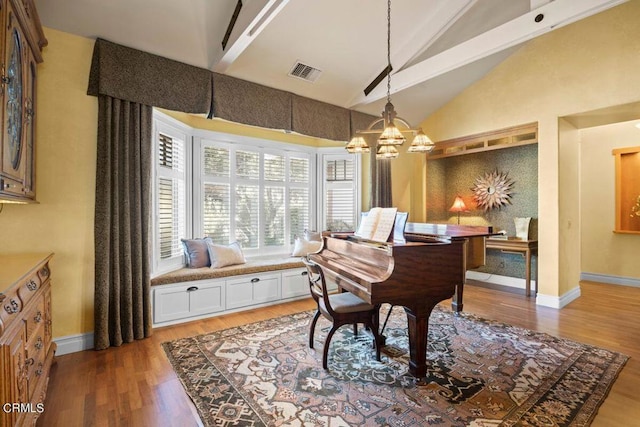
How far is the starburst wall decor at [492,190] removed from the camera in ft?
17.2

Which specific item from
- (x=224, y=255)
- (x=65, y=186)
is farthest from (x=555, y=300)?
(x=65, y=186)

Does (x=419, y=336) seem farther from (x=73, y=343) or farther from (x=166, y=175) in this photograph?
(x=166, y=175)

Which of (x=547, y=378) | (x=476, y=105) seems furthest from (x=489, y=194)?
(x=547, y=378)

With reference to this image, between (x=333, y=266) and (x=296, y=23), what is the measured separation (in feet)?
9.05

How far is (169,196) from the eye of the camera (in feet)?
12.5

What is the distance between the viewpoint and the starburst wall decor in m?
5.25

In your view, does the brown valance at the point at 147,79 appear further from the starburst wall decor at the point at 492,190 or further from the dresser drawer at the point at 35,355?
the starburst wall decor at the point at 492,190

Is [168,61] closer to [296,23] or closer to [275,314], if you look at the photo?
[296,23]

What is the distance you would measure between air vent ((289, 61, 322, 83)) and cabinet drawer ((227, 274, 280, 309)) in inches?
109

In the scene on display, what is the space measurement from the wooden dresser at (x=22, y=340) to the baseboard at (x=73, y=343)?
0.59 m

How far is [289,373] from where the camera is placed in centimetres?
244

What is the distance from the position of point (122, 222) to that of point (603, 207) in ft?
24.8

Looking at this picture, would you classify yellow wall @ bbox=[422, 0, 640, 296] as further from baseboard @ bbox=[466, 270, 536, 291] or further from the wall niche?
baseboard @ bbox=[466, 270, 536, 291]

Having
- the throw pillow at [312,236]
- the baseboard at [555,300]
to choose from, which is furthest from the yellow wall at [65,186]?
the baseboard at [555,300]
